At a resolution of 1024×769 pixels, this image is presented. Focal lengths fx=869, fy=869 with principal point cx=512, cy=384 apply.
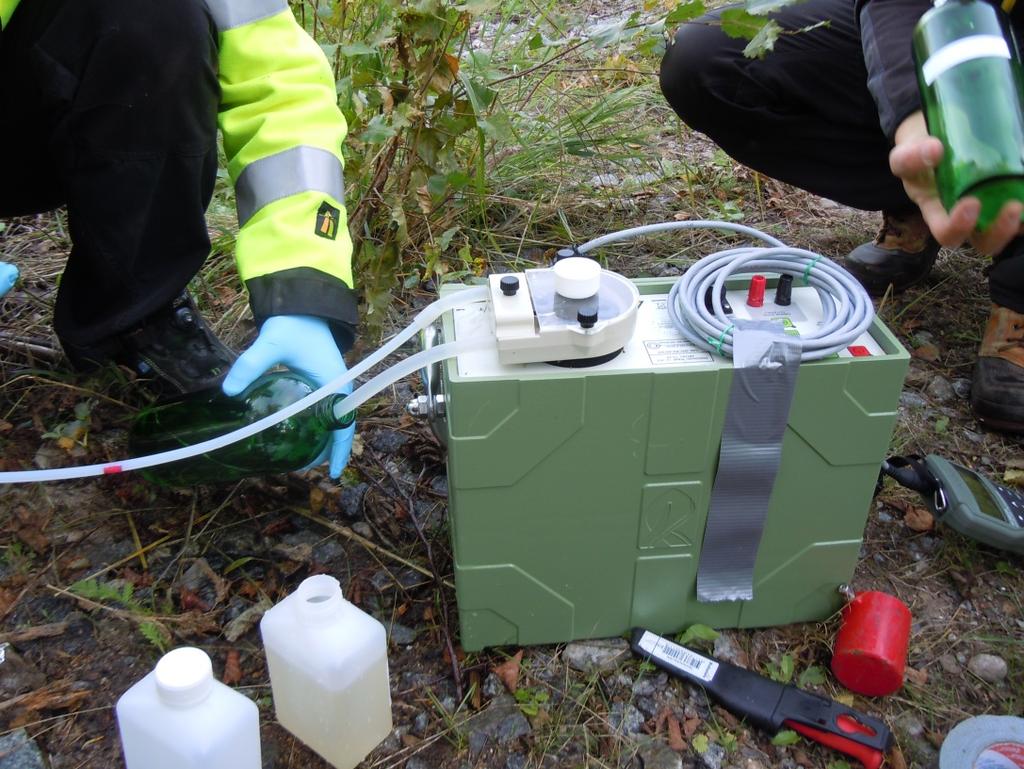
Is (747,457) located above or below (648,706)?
above

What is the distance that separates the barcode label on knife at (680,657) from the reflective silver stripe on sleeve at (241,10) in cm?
120

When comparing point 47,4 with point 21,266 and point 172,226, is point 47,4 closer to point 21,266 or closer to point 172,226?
point 172,226

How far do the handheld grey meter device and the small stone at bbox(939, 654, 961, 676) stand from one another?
0.24 m

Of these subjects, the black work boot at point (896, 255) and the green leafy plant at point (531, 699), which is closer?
the green leafy plant at point (531, 699)

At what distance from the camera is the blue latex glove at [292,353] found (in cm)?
134

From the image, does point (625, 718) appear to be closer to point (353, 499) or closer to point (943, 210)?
point (353, 499)

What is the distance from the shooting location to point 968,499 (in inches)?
62.0

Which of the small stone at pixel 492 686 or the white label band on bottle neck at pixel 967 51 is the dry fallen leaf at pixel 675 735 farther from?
the white label band on bottle neck at pixel 967 51

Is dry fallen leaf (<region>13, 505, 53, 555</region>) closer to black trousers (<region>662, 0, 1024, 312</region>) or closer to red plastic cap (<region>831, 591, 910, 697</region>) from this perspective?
red plastic cap (<region>831, 591, 910, 697</region>)

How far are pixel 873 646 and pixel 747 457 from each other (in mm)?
377

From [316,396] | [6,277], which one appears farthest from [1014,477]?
[6,277]

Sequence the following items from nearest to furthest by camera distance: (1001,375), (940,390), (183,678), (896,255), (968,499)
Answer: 1. (183,678)
2. (968,499)
3. (1001,375)
4. (940,390)
5. (896,255)

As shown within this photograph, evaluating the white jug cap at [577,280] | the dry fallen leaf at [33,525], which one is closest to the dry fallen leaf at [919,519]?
the white jug cap at [577,280]

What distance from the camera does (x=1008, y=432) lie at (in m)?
1.91
